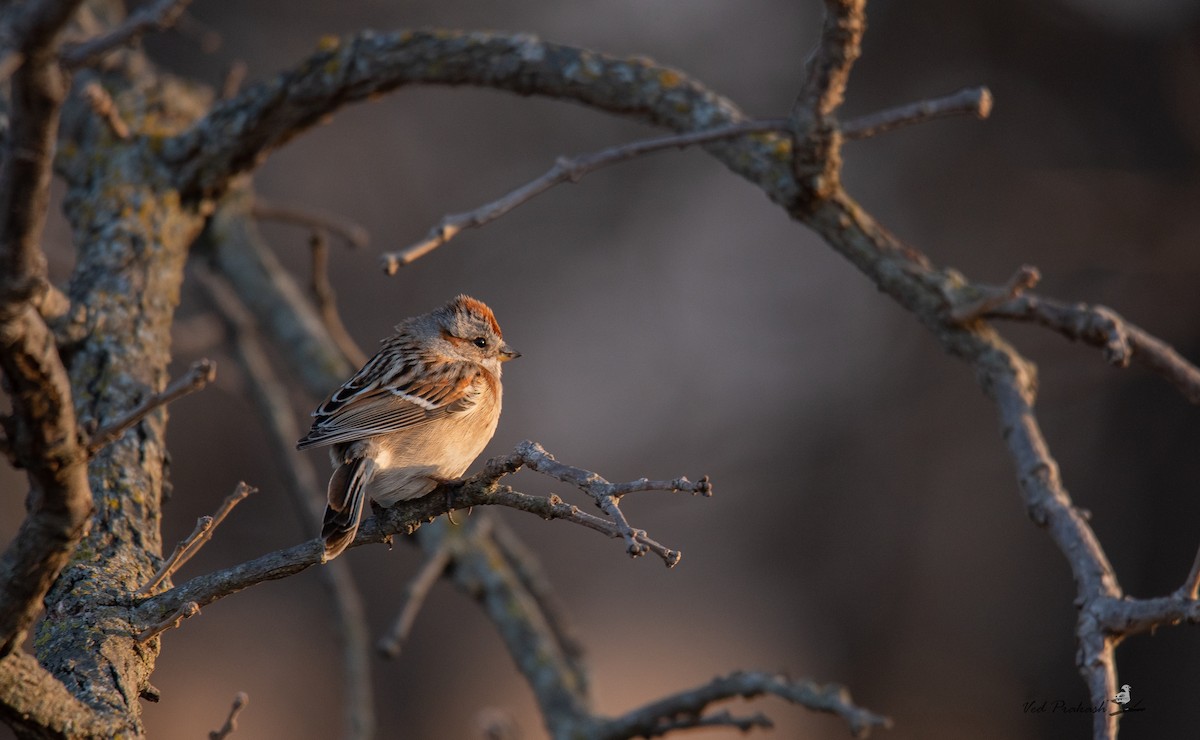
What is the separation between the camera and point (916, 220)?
10.1 meters

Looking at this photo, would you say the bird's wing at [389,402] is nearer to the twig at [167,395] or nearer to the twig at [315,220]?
the twig at [315,220]

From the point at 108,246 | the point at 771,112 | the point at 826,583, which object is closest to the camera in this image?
the point at 108,246

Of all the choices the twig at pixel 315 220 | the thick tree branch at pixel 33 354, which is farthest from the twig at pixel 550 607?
the thick tree branch at pixel 33 354

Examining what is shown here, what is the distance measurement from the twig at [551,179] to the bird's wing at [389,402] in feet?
2.34

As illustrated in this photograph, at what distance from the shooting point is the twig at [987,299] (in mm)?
2963

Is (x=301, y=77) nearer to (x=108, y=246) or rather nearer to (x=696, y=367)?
(x=108, y=246)

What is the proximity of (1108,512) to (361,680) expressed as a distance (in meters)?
5.86

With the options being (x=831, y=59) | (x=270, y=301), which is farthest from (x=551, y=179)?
(x=270, y=301)

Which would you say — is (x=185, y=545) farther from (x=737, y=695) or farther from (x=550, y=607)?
(x=550, y=607)

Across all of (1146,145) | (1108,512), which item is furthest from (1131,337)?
(1146,145)

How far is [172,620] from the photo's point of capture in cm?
225

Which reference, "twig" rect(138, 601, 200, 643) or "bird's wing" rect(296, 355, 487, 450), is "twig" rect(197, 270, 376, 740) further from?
"twig" rect(138, 601, 200, 643)

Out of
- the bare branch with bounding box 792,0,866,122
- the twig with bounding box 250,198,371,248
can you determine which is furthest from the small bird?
the bare branch with bounding box 792,0,866,122

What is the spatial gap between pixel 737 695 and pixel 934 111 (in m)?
1.68
